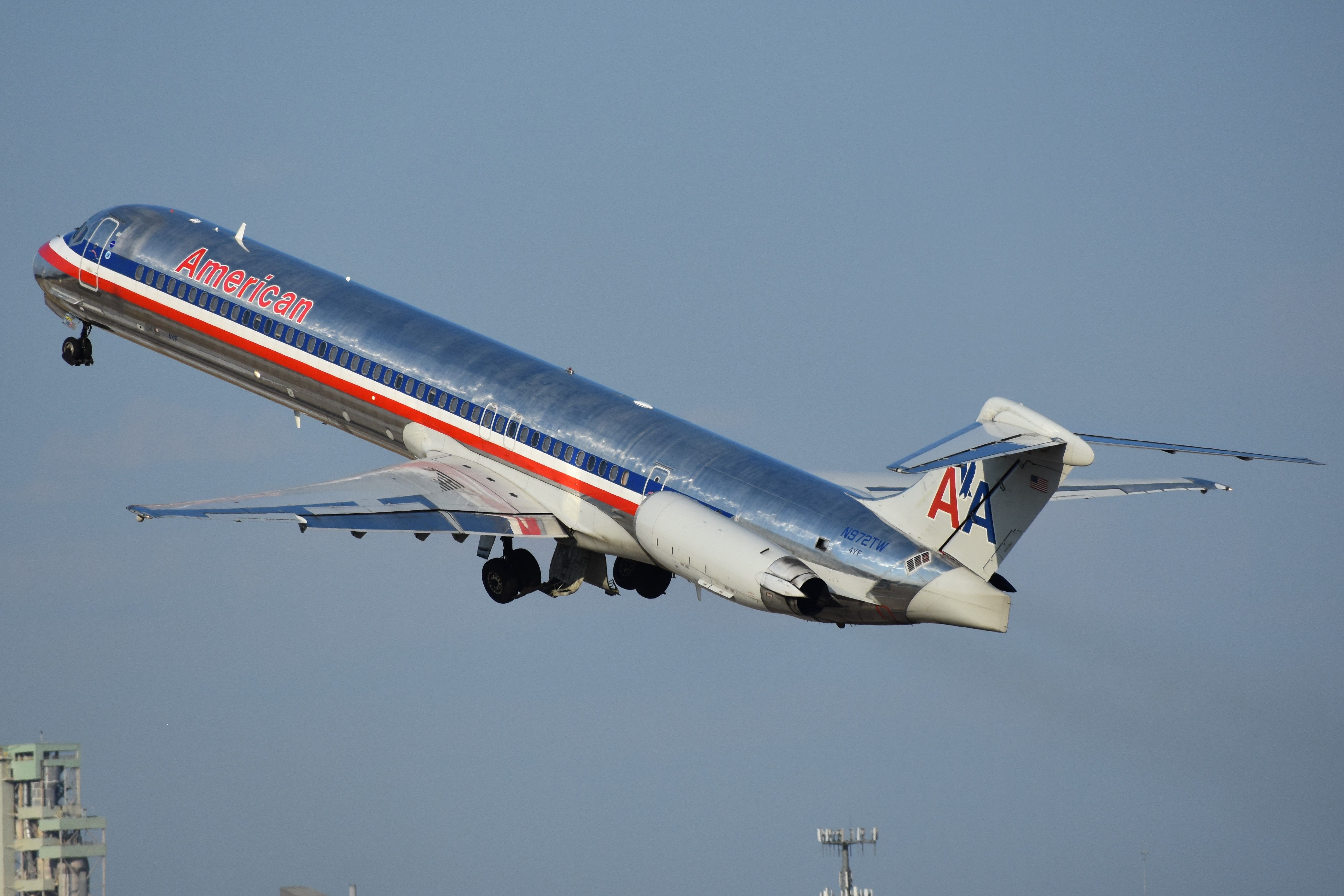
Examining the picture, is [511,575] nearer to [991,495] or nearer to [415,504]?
[415,504]

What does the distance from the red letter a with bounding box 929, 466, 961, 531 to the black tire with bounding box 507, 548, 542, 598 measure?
993 cm

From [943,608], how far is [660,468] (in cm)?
Result: 623

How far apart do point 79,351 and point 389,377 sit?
12129 millimetres

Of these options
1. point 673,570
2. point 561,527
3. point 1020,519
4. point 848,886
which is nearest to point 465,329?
point 561,527

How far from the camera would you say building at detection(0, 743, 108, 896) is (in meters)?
65.9

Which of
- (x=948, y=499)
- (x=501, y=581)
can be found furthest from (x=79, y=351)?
(x=948, y=499)

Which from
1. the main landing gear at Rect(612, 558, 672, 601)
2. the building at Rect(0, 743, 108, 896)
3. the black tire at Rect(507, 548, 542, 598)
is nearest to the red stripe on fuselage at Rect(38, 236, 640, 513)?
the black tire at Rect(507, 548, 542, 598)

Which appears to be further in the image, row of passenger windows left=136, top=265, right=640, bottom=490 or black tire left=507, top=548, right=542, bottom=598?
black tire left=507, top=548, right=542, bottom=598

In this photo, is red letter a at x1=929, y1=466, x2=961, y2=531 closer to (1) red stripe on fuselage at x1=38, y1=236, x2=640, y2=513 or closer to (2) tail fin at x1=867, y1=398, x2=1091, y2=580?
(2) tail fin at x1=867, y1=398, x2=1091, y2=580

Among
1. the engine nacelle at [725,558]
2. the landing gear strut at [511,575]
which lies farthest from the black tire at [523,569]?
the engine nacelle at [725,558]

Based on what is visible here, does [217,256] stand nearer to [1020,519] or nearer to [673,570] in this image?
[673,570]

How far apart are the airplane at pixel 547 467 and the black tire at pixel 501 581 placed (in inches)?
1.9

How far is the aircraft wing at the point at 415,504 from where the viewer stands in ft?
109

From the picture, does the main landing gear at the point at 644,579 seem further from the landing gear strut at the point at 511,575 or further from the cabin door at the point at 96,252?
the cabin door at the point at 96,252
